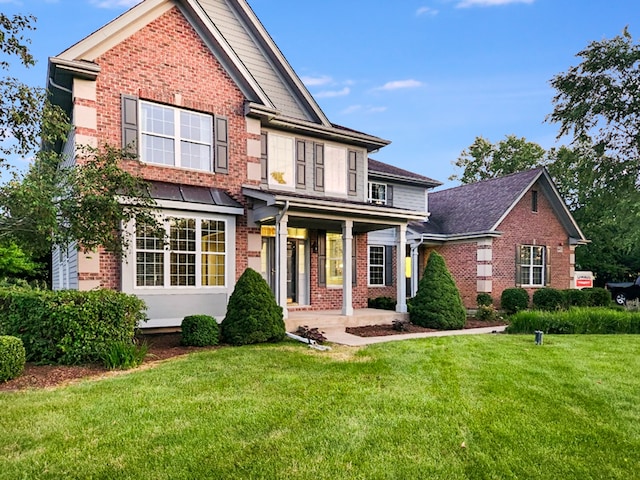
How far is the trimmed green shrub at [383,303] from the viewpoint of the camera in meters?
16.4

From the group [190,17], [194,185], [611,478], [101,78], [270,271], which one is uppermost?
[190,17]

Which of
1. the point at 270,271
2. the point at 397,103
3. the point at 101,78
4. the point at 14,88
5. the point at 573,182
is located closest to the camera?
the point at 14,88

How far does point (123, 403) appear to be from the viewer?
5242 millimetres

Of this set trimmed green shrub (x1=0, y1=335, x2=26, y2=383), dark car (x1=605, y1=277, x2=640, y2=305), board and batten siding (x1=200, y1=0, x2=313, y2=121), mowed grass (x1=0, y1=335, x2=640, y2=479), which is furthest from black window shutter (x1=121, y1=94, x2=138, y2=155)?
dark car (x1=605, y1=277, x2=640, y2=305)

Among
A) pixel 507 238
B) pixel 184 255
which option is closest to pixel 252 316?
pixel 184 255

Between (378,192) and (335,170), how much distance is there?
5.49 metres

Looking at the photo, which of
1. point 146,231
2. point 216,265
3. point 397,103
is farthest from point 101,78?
point 397,103

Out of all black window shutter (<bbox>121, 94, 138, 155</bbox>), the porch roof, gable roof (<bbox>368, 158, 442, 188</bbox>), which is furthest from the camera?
gable roof (<bbox>368, 158, 442, 188</bbox>)

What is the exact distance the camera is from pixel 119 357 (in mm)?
7309

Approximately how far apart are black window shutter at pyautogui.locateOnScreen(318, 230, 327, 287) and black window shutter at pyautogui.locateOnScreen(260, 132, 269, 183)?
276 centimetres

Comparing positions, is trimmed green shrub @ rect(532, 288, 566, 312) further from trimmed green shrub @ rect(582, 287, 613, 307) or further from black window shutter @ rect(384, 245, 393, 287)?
black window shutter @ rect(384, 245, 393, 287)

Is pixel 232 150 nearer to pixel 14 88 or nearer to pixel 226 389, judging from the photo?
pixel 14 88

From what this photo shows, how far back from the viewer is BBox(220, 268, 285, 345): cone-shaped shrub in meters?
9.29

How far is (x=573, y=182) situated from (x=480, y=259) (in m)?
18.5
